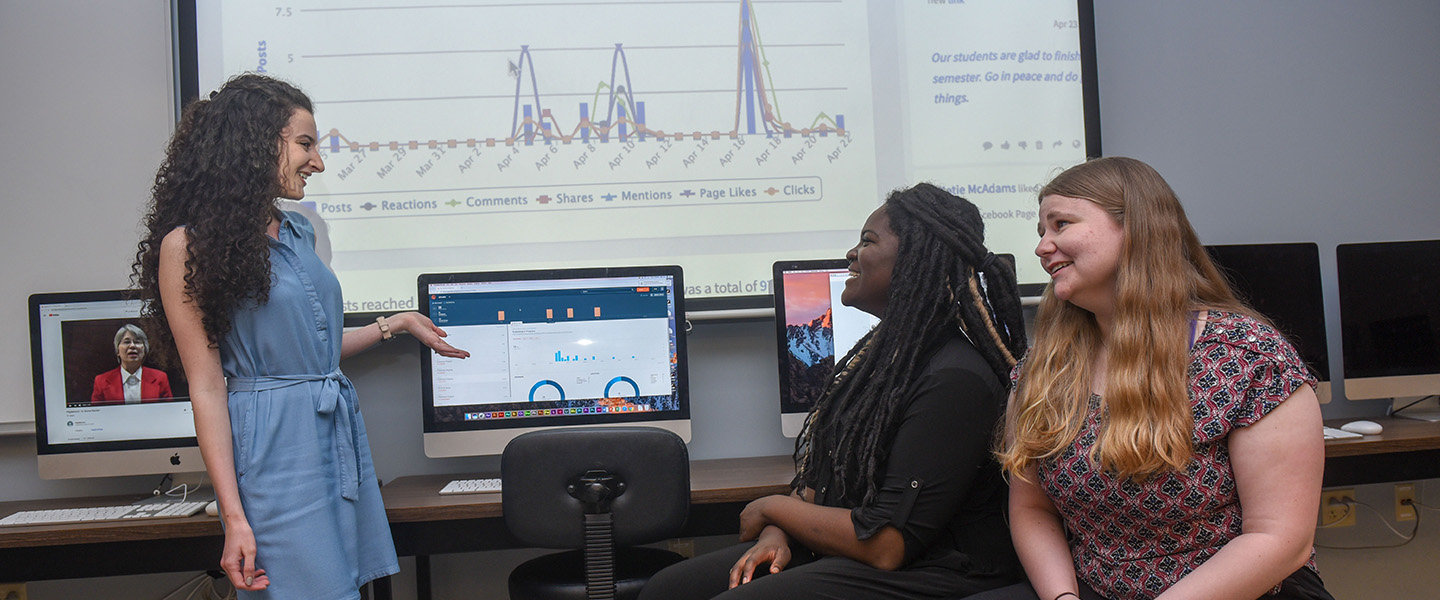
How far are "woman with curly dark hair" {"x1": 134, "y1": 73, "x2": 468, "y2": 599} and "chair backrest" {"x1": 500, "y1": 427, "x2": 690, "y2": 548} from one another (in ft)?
1.02

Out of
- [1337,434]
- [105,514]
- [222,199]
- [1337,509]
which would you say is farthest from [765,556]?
[1337,509]

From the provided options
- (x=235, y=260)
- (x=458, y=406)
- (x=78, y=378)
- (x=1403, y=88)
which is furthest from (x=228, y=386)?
(x=1403, y=88)

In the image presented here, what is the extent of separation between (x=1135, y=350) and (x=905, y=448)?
373 mm

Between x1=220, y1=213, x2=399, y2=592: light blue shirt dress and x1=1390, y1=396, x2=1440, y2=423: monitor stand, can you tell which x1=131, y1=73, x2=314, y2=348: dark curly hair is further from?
x1=1390, y1=396, x2=1440, y2=423: monitor stand

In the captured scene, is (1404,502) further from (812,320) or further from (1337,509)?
(812,320)

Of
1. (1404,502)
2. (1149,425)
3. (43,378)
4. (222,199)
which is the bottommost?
(1404,502)

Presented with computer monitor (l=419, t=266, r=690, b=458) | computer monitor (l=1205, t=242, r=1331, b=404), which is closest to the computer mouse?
computer monitor (l=1205, t=242, r=1331, b=404)

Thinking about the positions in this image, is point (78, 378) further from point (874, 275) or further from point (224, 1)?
point (874, 275)

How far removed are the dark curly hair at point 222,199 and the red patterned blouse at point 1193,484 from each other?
1376 mm

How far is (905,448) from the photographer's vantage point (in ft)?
4.40

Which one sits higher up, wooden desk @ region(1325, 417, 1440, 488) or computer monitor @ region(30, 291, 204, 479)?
computer monitor @ region(30, 291, 204, 479)

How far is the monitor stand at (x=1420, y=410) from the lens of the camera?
93.0 inches

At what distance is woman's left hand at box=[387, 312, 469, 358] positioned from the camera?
1922mm

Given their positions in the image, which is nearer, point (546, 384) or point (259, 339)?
point (259, 339)
